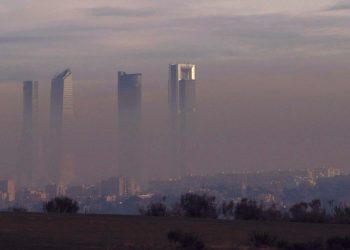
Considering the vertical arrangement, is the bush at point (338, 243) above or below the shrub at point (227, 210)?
below

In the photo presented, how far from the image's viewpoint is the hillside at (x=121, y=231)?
28766 millimetres

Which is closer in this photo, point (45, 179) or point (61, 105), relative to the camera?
point (45, 179)

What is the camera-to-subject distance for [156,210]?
47594 mm

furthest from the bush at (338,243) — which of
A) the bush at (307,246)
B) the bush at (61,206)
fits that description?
the bush at (61,206)

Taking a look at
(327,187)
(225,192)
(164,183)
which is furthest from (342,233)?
(164,183)

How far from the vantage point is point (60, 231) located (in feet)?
107

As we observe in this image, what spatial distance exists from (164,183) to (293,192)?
32004 mm

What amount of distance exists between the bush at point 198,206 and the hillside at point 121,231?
913cm

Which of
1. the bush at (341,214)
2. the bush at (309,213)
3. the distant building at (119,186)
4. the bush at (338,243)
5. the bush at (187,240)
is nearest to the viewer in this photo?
the bush at (187,240)

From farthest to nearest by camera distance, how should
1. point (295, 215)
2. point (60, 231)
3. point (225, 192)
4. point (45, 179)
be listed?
point (45, 179) < point (225, 192) < point (295, 215) < point (60, 231)

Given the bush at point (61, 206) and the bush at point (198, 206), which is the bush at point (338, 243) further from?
the bush at point (61, 206)

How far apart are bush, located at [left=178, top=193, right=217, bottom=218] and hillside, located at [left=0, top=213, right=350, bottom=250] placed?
30.0 ft

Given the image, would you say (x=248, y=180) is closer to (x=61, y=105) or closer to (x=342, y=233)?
(x=61, y=105)

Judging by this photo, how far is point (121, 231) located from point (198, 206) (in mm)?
16451
